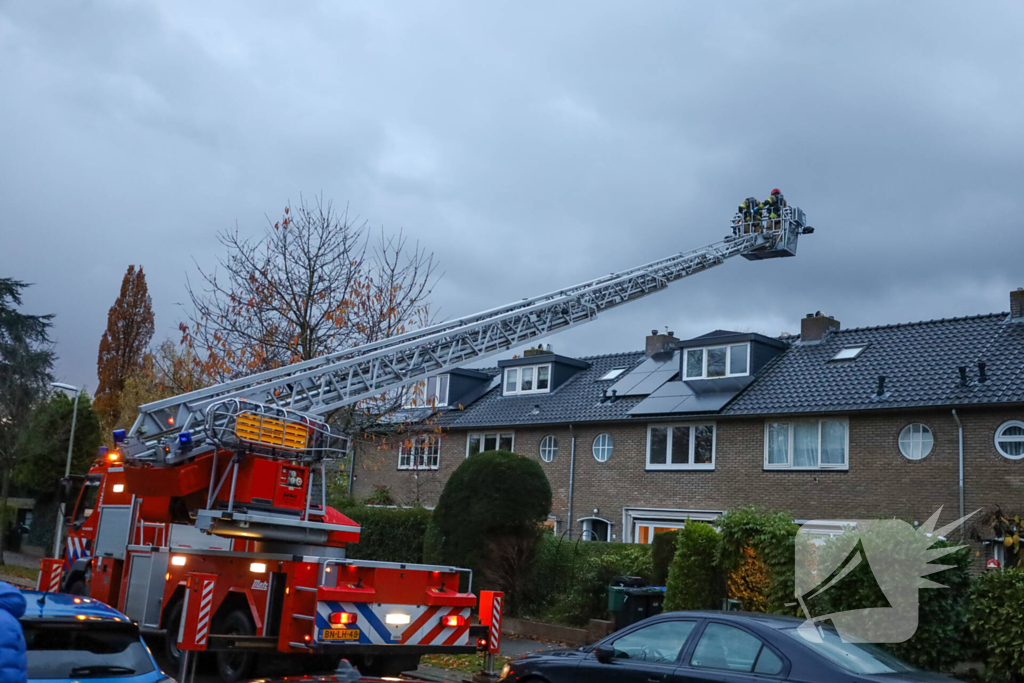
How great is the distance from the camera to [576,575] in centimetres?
1688

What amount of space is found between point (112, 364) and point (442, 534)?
45.3 metres

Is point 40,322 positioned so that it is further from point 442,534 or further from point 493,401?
point 442,534

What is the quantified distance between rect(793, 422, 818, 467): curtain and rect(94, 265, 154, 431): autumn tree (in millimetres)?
43656

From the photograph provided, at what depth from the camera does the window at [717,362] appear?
25.8 metres

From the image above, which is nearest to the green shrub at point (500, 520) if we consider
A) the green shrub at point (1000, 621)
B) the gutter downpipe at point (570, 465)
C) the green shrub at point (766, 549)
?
the green shrub at point (766, 549)

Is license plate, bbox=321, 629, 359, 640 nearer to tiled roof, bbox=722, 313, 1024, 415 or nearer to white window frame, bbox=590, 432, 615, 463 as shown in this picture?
tiled roof, bbox=722, 313, 1024, 415

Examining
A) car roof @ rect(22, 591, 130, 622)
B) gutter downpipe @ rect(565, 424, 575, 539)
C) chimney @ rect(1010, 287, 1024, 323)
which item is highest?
chimney @ rect(1010, 287, 1024, 323)

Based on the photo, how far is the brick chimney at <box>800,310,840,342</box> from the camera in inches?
1033

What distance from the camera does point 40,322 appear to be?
1302 inches

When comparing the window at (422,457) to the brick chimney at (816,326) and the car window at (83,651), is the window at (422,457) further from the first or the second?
the car window at (83,651)

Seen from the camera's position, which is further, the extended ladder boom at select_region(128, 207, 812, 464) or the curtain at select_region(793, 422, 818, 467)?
the curtain at select_region(793, 422, 818, 467)

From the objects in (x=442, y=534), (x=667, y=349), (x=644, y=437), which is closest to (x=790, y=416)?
(x=644, y=437)

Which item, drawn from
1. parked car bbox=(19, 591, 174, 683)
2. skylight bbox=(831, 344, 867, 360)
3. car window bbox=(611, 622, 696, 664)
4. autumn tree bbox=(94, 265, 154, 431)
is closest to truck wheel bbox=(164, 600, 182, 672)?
parked car bbox=(19, 591, 174, 683)

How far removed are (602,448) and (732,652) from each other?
773 inches
